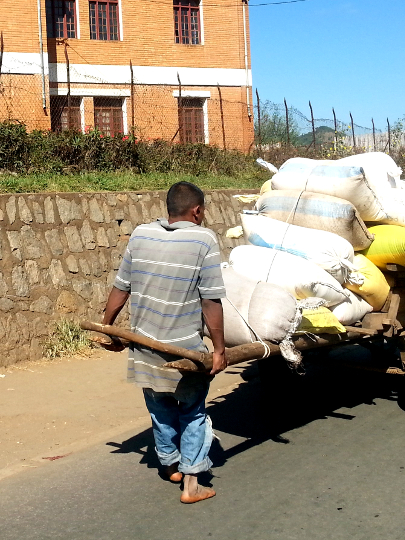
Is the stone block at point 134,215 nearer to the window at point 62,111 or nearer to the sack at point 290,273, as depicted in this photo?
the sack at point 290,273

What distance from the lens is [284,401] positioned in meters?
6.31

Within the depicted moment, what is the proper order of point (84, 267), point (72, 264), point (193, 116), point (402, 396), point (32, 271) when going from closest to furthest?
point (402, 396), point (32, 271), point (72, 264), point (84, 267), point (193, 116)

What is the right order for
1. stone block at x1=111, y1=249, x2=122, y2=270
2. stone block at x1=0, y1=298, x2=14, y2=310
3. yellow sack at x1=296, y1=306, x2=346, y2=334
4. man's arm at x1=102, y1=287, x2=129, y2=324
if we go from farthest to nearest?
stone block at x1=111, y1=249, x2=122, y2=270 → stone block at x1=0, y1=298, x2=14, y2=310 → yellow sack at x1=296, y1=306, x2=346, y2=334 → man's arm at x1=102, y1=287, x2=129, y2=324

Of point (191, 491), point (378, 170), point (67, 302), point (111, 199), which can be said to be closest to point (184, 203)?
point (191, 491)

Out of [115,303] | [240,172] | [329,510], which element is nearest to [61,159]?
[240,172]

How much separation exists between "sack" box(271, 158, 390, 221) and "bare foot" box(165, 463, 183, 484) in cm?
252

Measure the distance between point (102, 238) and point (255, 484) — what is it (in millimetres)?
4796

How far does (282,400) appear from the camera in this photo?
6.29 m

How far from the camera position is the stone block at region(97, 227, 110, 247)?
344 inches

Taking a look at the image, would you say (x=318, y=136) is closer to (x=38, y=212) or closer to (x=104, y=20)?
(x=104, y=20)

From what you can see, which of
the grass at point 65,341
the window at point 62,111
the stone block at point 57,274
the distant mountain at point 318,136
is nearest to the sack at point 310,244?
the grass at point 65,341

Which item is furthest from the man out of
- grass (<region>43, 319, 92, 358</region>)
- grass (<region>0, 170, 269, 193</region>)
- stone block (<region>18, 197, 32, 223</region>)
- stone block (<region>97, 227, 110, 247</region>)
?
grass (<region>0, 170, 269, 193</region>)

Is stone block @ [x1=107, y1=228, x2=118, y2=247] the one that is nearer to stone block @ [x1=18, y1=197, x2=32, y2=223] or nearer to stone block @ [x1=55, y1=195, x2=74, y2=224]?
stone block @ [x1=55, y1=195, x2=74, y2=224]

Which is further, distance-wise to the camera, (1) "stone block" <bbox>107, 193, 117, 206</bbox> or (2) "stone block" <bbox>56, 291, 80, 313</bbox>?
(1) "stone block" <bbox>107, 193, 117, 206</bbox>
